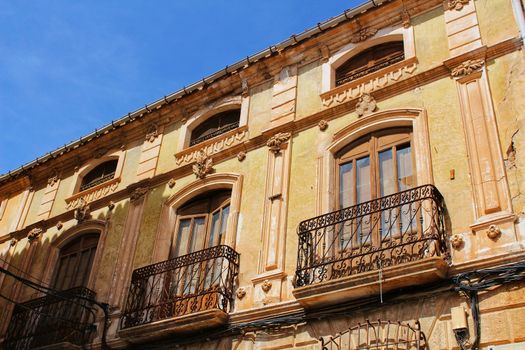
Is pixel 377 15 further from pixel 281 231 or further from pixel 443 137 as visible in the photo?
pixel 281 231

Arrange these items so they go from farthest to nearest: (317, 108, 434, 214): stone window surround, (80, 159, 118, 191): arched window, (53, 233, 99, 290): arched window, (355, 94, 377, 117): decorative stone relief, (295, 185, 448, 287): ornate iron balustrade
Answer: (80, 159, 118, 191): arched window < (53, 233, 99, 290): arched window < (355, 94, 377, 117): decorative stone relief < (317, 108, 434, 214): stone window surround < (295, 185, 448, 287): ornate iron balustrade

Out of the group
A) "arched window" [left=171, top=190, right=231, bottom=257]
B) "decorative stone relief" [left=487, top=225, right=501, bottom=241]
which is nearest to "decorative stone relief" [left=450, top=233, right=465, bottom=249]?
"decorative stone relief" [left=487, top=225, right=501, bottom=241]

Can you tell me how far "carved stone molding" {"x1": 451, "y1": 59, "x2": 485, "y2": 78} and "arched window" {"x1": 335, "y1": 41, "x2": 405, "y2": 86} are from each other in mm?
1347

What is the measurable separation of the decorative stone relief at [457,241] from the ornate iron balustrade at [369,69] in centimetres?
384

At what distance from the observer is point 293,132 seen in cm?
1123

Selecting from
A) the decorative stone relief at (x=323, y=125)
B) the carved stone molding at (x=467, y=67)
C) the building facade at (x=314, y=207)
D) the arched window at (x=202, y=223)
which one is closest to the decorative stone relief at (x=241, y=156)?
the building facade at (x=314, y=207)

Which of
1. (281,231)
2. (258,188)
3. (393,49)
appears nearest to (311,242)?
(281,231)

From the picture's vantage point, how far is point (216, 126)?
43.1 ft

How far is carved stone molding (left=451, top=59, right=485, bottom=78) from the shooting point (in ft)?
31.3

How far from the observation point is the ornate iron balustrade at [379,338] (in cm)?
773

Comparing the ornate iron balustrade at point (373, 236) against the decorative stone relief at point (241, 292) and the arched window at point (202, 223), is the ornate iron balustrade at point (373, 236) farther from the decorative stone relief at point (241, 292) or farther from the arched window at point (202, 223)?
the arched window at point (202, 223)

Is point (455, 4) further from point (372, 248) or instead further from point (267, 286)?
point (267, 286)

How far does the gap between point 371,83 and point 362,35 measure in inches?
48.4

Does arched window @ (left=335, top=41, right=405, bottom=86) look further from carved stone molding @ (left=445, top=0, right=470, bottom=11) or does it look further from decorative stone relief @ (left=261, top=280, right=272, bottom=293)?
decorative stone relief @ (left=261, top=280, right=272, bottom=293)
